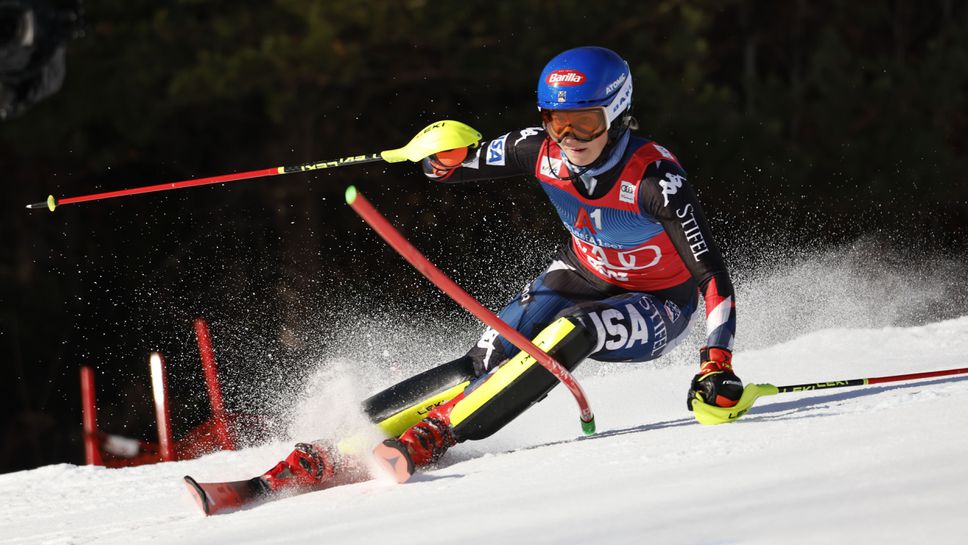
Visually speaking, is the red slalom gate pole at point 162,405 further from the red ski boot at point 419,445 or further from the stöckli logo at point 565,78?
the stöckli logo at point 565,78

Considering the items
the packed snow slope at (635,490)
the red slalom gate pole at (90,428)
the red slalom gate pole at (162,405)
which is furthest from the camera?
the red slalom gate pole at (90,428)

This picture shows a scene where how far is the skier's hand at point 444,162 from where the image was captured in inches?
189

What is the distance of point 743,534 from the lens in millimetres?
2883


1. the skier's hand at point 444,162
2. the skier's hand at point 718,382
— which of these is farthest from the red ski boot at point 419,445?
the skier's hand at point 444,162

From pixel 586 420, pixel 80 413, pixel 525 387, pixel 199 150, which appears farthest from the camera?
pixel 199 150

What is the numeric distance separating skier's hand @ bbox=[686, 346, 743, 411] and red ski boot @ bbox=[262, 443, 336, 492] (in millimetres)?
1237

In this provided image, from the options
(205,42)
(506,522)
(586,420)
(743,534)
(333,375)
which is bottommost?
A: (743,534)

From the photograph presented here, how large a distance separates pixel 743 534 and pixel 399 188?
10038 mm

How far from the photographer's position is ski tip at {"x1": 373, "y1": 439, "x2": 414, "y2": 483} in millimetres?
3865

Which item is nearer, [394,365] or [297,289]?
[394,365]

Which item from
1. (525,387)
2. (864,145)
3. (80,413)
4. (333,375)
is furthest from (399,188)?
(525,387)

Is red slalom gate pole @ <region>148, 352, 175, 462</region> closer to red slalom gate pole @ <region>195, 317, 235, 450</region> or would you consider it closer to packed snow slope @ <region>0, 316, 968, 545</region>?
red slalom gate pole @ <region>195, 317, 235, 450</region>

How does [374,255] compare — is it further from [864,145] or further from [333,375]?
[333,375]

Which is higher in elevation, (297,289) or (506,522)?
(297,289)
